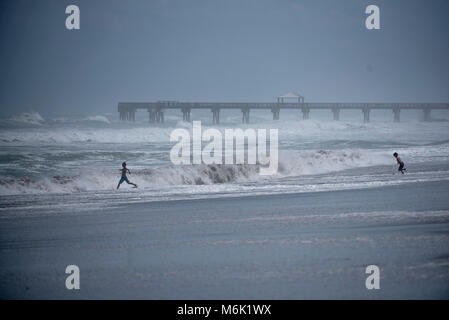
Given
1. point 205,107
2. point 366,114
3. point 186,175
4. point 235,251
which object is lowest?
point 235,251

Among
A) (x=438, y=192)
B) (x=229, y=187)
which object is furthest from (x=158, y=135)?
(x=438, y=192)

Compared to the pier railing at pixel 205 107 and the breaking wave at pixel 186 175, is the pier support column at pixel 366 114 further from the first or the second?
the breaking wave at pixel 186 175

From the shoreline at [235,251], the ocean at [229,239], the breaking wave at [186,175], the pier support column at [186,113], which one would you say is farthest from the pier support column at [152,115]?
the shoreline at [235,251]

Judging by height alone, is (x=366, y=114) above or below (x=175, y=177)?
above

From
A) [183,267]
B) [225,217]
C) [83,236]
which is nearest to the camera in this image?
[183,267]

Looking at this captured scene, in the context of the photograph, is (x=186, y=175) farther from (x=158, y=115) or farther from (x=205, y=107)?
(x=205, y=107)

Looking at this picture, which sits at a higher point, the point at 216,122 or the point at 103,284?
the point at 216,122

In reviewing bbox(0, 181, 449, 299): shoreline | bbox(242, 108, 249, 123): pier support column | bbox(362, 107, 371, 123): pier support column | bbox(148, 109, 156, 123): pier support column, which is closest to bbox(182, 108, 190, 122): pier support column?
bbox(148, 109, 156, 123): pier support column

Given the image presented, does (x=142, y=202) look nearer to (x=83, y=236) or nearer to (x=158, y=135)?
(x=83, y=236)

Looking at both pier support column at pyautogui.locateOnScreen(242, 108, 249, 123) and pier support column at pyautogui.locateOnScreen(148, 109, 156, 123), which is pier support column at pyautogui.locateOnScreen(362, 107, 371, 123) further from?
pier support column at pyautogui.locateOnScreen(148, 109, 156, 123)

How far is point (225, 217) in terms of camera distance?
1112 cm

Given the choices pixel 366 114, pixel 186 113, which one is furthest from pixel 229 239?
pixel 366 114

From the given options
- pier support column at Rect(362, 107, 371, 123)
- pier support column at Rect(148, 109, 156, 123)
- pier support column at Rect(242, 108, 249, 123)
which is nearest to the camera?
pier support column at Rect(148, 109, 156, 123)

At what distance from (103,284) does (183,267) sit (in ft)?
3.52
